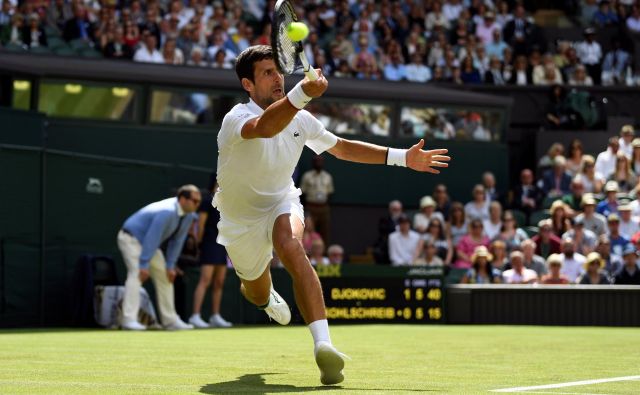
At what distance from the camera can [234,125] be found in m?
7.94

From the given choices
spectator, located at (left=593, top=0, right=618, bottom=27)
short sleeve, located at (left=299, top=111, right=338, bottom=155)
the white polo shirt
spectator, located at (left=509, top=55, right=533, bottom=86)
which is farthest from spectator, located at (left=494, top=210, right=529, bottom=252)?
the white polo shirt

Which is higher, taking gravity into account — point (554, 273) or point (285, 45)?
point (285, 45)

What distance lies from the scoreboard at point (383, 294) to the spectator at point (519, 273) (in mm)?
1073

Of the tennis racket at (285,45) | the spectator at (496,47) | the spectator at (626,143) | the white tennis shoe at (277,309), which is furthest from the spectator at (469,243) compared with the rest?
the tennis racket at (285,45)

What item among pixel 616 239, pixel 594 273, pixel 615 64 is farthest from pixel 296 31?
pixel 615 64

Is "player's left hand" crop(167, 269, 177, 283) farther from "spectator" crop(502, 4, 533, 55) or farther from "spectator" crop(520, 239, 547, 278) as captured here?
"spectator" crop(502, 4, 533, 55)

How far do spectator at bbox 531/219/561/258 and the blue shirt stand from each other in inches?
257

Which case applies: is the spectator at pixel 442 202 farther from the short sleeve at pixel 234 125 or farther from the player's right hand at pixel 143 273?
the short sleeve at pixel 234 125

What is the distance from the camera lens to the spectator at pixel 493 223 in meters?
21.5

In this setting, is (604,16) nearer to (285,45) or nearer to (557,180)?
(557,180)

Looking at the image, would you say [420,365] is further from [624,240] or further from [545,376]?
[624,240]

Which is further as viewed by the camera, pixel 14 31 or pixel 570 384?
pixel 14 31

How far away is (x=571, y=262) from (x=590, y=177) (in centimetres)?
348

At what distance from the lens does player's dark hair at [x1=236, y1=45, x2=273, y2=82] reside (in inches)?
325
